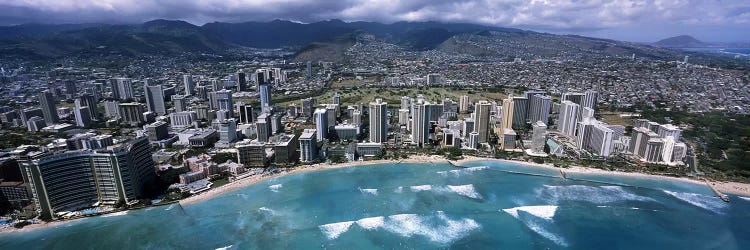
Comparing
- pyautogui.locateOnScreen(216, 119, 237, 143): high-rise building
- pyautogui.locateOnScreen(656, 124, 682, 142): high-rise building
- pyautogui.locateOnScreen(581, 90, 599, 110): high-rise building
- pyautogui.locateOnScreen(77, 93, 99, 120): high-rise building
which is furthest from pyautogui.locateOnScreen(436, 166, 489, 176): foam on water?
pyautogui.locateOnScreen(77, 93, 99, 120): high-rise building

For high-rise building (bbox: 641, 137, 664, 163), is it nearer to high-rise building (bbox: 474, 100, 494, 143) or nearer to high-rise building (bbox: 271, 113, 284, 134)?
high-rise building (bbox: 474, 100, 494, 143)

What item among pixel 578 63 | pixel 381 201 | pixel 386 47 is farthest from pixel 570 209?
pixel 386 47

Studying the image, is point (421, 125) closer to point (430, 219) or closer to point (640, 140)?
point (430, 219)

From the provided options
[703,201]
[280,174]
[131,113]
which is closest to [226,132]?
[280,174]

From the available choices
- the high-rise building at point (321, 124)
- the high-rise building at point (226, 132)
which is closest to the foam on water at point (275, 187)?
the high-rise building at point (321, 124)

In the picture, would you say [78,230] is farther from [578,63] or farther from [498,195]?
[578,63]

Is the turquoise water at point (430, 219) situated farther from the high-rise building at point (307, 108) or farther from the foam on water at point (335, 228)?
the high-rise building at point (307, 108)
